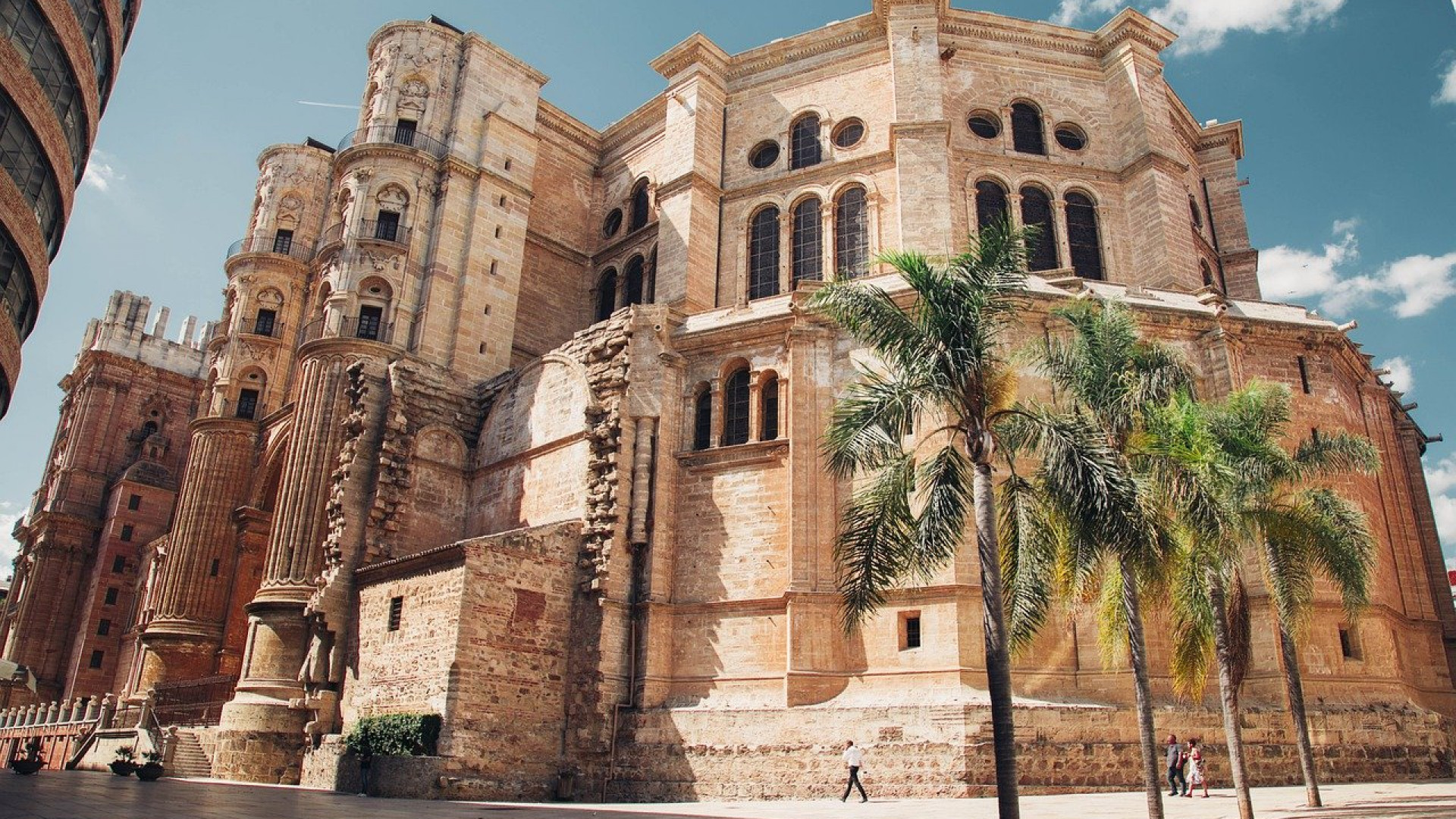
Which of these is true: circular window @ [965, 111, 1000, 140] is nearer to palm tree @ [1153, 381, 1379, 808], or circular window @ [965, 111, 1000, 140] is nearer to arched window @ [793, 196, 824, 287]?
arched window @ [793, 196, 824, 287]

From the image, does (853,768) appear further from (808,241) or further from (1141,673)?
(808,241)

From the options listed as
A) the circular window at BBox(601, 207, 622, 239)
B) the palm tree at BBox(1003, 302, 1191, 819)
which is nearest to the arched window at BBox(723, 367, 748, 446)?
the palm tree at BBox(1003, 302, 1191, 819)

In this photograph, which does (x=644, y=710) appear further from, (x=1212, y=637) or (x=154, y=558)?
(x=154, y=558)

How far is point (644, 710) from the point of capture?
20.4 metres

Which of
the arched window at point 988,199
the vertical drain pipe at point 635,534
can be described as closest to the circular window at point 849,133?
the arched window at point 988,199

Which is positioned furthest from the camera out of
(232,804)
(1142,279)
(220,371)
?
(220,371)

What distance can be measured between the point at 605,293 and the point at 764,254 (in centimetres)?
680

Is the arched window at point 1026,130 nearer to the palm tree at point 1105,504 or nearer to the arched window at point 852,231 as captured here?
the arched window at point 852,231

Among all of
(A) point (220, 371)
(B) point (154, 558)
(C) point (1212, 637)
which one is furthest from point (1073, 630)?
(B) point (154, 558)

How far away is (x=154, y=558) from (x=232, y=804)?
29534 millimetres

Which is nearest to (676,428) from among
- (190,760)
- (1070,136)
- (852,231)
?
(852,231)

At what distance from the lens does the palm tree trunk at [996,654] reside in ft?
36.6

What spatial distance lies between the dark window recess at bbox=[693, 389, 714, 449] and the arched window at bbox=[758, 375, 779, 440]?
3.75 feet

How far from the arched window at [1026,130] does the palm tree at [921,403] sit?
17.5 metres
